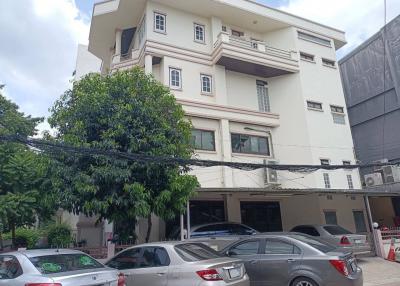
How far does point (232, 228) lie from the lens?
45.9 ft

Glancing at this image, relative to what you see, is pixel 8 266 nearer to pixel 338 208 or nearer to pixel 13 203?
pixel 13 203

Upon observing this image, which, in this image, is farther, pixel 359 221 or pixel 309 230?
pixel 359 221

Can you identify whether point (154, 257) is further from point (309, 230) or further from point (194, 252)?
point (309, 230)

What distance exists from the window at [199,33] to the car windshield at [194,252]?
542 inches

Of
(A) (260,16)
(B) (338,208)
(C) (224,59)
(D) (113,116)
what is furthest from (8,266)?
(A) (260,16)

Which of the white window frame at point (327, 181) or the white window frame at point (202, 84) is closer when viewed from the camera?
the white window frame at point (202, 84)

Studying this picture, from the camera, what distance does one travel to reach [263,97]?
19.6m

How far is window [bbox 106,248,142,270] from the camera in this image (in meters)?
6.87

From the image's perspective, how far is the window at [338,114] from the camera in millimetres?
19783

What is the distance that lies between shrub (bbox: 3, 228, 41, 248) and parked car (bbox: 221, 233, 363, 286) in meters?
13.3

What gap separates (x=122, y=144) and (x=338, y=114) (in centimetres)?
1396

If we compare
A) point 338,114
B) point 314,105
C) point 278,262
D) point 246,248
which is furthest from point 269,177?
point 278,262

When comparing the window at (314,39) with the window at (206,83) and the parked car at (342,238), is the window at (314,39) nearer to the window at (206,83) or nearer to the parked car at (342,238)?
the window at (206,83)

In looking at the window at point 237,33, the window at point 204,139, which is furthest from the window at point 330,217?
the window at point 237,33
